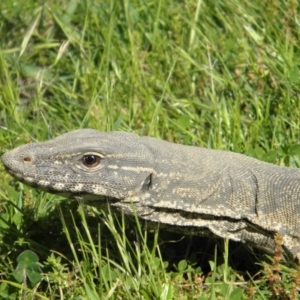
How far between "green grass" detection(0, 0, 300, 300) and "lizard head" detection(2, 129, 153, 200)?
147 mm

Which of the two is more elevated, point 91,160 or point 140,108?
point 91,160

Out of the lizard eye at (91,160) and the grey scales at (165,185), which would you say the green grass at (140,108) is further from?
the lizard eye at (91,160)

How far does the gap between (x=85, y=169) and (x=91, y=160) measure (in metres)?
0.05

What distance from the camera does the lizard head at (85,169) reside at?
4.23 meters

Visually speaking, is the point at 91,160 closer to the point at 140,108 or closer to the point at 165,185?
the point at 165,185

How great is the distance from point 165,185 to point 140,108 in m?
1.73

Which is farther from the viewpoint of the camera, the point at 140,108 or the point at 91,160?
the point at 140,108

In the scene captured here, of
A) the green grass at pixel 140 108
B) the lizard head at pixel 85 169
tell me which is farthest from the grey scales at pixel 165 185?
the green grass at pixel 140 108

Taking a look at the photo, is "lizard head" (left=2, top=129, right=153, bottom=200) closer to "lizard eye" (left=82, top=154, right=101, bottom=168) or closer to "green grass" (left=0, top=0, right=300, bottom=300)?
"lizard eye" (left=82, top=154, right=101, bottom=168)

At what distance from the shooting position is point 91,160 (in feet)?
13.9

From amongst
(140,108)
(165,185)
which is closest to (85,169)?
(165,185)

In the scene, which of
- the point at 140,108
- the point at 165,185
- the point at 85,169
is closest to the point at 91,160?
the point at 85,169

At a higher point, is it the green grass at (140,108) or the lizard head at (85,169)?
the lizard head at (85,169)

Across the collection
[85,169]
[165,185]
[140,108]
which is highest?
[85,169]
